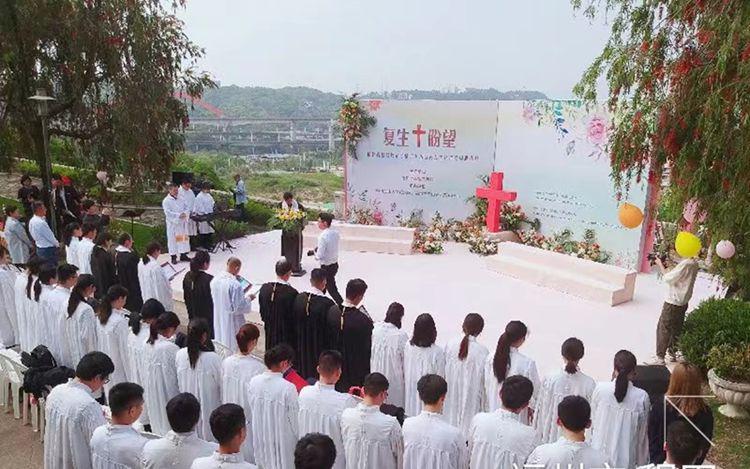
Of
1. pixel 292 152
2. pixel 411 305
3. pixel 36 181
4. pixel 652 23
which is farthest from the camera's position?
pixel 292 152

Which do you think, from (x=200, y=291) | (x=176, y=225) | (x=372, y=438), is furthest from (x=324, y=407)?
(x=176, y=225)

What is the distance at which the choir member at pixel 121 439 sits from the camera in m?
3.80

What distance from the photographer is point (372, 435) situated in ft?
13.4

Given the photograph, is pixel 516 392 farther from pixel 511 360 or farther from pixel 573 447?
pixel 511 360

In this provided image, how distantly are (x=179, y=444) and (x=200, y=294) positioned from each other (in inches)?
154

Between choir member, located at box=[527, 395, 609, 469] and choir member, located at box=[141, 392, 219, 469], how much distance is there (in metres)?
1.90

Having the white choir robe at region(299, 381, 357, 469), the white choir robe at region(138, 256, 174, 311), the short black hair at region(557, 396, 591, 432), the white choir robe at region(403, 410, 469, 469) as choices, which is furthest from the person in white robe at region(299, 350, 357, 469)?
the white choir robe at region(138, 256, 174, 311)

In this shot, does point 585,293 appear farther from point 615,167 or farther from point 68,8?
point 68,8

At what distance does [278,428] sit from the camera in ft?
15.6

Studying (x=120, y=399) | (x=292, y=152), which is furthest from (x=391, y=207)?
(x=292, y=152)

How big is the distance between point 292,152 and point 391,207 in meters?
21.8

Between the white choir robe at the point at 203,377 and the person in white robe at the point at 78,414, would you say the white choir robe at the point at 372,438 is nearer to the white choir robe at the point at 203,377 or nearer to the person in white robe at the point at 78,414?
the white choir robe at the point at 203,377

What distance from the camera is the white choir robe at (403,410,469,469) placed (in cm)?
393

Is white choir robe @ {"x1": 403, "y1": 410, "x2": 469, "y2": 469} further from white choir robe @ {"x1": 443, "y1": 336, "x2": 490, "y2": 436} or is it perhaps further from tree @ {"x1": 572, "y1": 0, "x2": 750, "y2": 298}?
tree @ {"x1": 572, "y1": 0, "x2": 750, "y2": 298}
